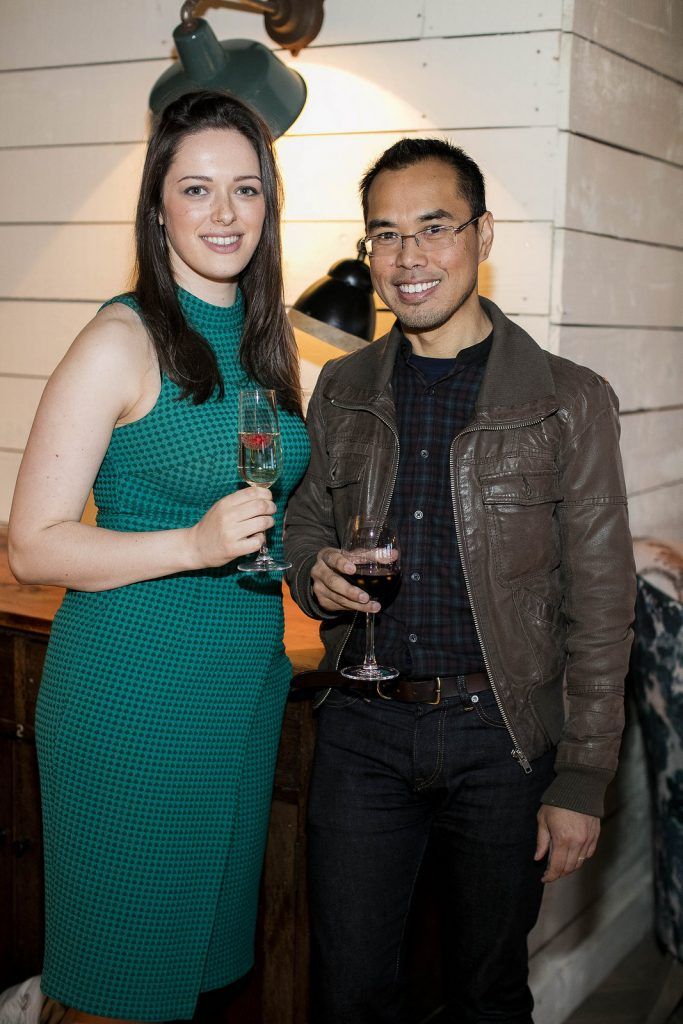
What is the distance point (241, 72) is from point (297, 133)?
416 mm

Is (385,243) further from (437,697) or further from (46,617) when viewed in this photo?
(46,617)

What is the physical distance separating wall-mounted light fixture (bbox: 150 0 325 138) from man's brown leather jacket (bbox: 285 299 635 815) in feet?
3.21

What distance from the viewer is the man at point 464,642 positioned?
6.47ft

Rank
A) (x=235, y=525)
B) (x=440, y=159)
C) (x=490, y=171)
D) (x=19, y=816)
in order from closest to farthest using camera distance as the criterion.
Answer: (x=235, y=525) → (x=440, y=159) → (x=490, y=171) → (x=19, y=816)

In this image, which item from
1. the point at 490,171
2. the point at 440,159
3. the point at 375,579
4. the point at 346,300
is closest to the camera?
the point at 375,579

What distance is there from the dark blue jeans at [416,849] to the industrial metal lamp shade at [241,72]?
1.42 m

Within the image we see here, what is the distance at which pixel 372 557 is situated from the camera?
6.17 feet

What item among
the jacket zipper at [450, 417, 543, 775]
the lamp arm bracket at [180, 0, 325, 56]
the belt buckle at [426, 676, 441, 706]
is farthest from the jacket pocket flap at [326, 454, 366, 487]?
the lamp arm bracket at [180, 0, 325, 56]

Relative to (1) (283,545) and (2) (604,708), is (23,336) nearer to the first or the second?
(1) (283,545)

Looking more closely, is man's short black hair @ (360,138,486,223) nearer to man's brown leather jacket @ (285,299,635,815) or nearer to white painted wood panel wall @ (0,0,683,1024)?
man's brown leather jacket @ (285,299,635,815)

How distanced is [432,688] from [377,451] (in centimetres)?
46

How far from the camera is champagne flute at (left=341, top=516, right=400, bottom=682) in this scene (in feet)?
6.16

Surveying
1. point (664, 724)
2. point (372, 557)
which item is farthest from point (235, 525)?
point (664, 724)

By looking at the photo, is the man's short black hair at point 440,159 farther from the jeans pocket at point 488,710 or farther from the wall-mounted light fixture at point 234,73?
the jeans pocket at point 488,710
